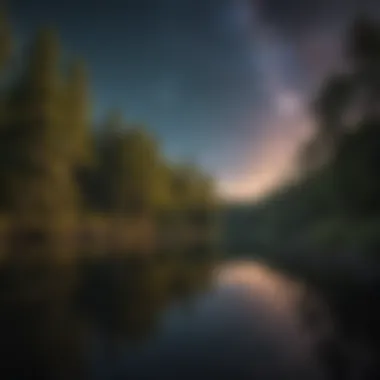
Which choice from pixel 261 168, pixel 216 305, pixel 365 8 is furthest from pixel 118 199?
pixel 365 8

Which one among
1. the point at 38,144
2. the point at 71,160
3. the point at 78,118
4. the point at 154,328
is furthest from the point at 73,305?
the point at 78,118

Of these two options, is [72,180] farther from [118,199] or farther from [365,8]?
[365,8]

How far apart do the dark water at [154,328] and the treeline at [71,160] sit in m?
1.78

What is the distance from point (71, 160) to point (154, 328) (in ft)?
14.4

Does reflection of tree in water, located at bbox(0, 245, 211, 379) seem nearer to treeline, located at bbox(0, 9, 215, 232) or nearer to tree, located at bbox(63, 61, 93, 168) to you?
treeline, located at bbox(0, 9, 215, 232)

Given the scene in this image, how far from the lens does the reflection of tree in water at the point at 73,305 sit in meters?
2.51

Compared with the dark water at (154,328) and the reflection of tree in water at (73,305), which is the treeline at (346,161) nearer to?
Result: the reflection of tree in water at (73,305)

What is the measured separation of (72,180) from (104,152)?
57cm

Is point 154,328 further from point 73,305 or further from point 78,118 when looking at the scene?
point 78,118

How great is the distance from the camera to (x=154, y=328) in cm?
316

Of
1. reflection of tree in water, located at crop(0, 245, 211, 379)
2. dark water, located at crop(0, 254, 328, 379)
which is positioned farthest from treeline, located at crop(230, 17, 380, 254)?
dark water, located at crop(0, 254, 328, 379)

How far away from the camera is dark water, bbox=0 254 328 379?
243cm

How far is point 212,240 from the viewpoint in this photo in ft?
27.5

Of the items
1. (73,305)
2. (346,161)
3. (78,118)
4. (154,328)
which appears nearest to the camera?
(154,328)
